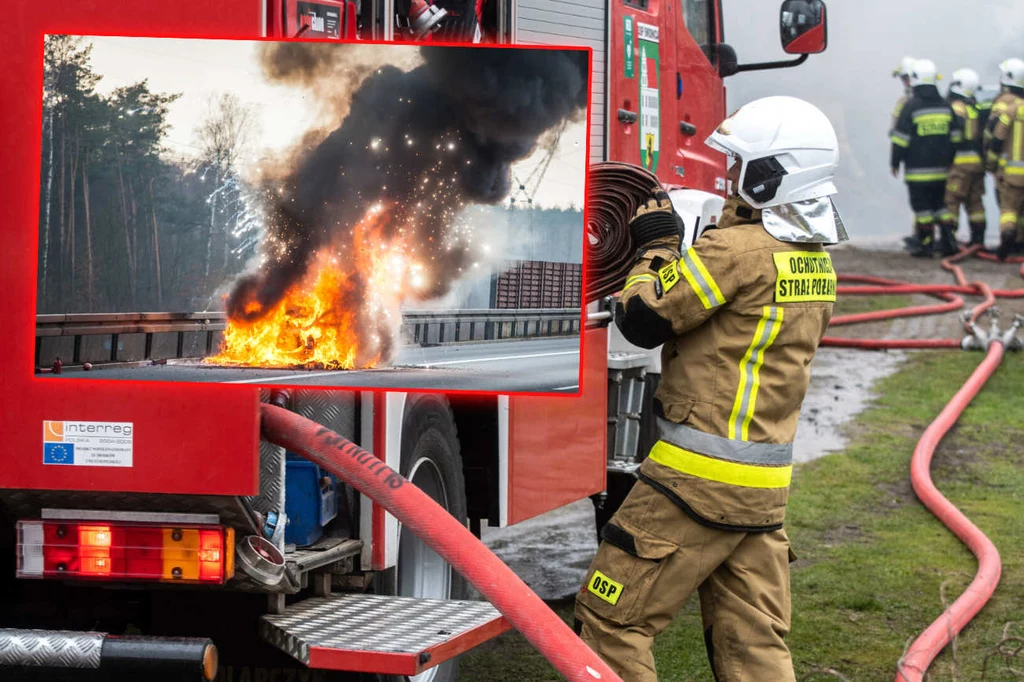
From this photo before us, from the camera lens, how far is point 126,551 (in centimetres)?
296

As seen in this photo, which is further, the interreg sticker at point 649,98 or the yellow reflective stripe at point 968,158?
the yellow reflective stripe at point 968,158

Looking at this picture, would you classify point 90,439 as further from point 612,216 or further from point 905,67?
point 905,67


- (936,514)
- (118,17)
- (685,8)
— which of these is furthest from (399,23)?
(936,514)

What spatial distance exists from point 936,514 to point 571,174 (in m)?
5.02

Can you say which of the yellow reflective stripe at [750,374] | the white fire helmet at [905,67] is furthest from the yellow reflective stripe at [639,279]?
the white fire helmet at [905,67]

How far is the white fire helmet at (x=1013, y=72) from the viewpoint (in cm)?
1622

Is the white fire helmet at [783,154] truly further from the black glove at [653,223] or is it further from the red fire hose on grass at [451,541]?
the red fire hose on grass at [451,541]

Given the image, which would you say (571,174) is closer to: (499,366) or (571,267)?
(571,267)

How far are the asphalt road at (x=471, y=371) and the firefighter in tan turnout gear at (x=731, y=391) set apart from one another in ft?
2.69

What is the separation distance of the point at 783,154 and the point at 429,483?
1.38 m

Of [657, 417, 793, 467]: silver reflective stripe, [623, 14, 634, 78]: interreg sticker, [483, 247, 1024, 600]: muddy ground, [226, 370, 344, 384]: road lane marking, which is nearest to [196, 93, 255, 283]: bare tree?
[226, 370, 344, 384]: road lane marking

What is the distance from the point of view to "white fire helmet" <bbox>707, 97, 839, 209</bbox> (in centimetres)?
343

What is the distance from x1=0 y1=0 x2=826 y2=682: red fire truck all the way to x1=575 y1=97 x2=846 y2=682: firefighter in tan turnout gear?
422 millimetres

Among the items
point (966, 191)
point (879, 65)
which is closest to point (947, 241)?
point (966, 191)
